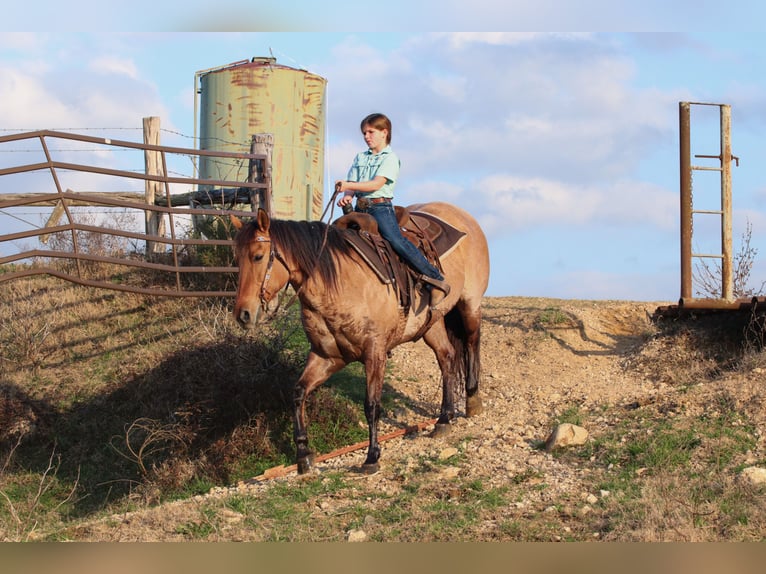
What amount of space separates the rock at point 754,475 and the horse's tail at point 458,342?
334 cm

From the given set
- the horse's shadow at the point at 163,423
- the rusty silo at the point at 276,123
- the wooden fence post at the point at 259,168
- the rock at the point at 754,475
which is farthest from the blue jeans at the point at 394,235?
the rusty silo at the point at 276,123

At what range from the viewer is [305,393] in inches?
286

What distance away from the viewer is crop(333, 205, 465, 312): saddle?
291 inches

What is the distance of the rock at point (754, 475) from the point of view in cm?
620

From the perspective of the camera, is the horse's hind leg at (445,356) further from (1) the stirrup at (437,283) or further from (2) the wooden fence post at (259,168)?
(2) the wooden fence post at (259,168)

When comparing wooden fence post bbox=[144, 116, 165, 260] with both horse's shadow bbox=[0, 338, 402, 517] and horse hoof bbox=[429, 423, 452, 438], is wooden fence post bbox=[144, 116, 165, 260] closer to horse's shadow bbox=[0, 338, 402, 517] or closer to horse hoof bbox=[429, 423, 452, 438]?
horse's shadow bbox=[0, 338, 402, 517]

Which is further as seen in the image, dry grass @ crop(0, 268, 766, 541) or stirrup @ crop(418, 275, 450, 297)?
stirrup @ crop(418, 275, 450, 297)

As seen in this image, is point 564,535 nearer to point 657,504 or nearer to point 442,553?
point 657,504

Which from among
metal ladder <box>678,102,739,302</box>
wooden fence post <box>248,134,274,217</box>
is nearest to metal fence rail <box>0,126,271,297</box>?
wooden fence post <box>248,134,274,217</box>

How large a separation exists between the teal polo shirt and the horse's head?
1.33m

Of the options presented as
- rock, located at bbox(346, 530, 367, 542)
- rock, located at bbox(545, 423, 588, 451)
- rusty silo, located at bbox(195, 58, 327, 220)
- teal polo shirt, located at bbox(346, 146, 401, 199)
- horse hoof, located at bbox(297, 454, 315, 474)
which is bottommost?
rock, located at bbox(346, 530, 367, 542)

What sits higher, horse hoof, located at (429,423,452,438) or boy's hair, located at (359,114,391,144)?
boy's hair, located at (359,114,391,144)

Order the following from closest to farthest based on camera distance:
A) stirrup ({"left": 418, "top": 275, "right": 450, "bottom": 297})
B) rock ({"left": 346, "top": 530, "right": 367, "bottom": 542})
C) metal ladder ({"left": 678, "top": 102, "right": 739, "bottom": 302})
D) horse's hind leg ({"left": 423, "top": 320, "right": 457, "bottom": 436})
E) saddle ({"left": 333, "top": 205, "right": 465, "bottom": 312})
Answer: rock ({"left": 346, "top": 530, "right": 367, "bottom": 542}) → saddle ({"left": 333, "top": 205, "right": 465, "bottom": 312}) → stirrup ({"left": 418, "top": 275, "right": 450, "bottom": 297}) → horse's hind leg ({"left": 423, "top": 320, "right": 457, "bottom": 436}) → metal ladder ({"left": 678, "top": 102, "right": 739, "bottom": 302})

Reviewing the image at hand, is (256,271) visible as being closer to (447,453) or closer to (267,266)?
(267,266)
